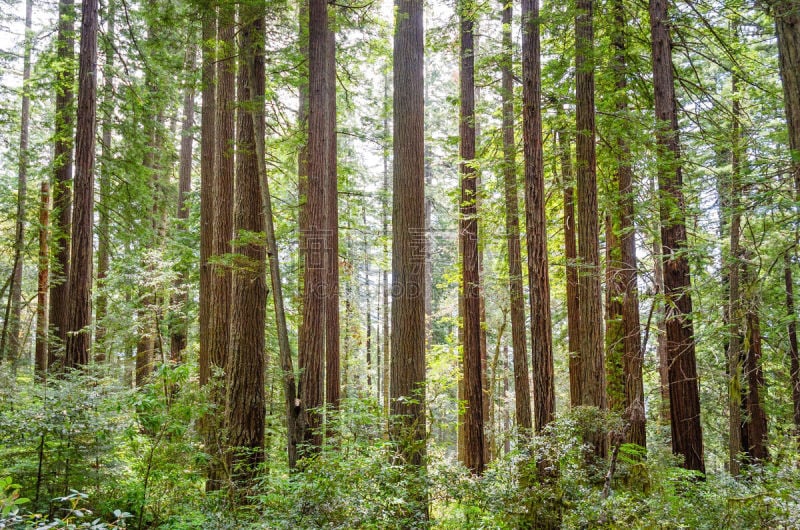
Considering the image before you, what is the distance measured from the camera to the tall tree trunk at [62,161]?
11633 mm

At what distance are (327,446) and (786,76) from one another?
6224 millimetres

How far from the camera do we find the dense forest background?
18.1ft

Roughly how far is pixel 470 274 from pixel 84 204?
27.7ft

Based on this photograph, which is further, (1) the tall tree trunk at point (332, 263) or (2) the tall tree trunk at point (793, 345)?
(1) the tall tree trunk at point (332, 263)

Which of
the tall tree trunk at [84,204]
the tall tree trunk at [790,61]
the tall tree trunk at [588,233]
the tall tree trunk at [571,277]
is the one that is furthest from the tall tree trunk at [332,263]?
the tall tree trunk at [790,61]

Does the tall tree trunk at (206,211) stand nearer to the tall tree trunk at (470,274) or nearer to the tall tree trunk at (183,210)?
the tall tree trunk at (183,210)

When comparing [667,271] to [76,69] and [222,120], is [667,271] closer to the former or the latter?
[222,120]

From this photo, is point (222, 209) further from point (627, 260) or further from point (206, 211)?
point (627, 260)

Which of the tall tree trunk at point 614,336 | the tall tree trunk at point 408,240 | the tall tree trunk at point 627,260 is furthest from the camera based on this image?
the tall tree trunk at point 614,336

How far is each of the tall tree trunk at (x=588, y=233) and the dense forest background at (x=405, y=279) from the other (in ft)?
0.12

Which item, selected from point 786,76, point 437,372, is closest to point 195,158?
point 437,372

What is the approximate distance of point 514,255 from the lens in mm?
10492

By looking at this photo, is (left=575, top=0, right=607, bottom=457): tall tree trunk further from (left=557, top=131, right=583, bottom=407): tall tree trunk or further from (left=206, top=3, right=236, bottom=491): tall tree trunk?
(left=206, top=3, right=236, bottom=491): tall tree trunk

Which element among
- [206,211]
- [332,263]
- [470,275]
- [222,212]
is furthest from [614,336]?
[206,211]
